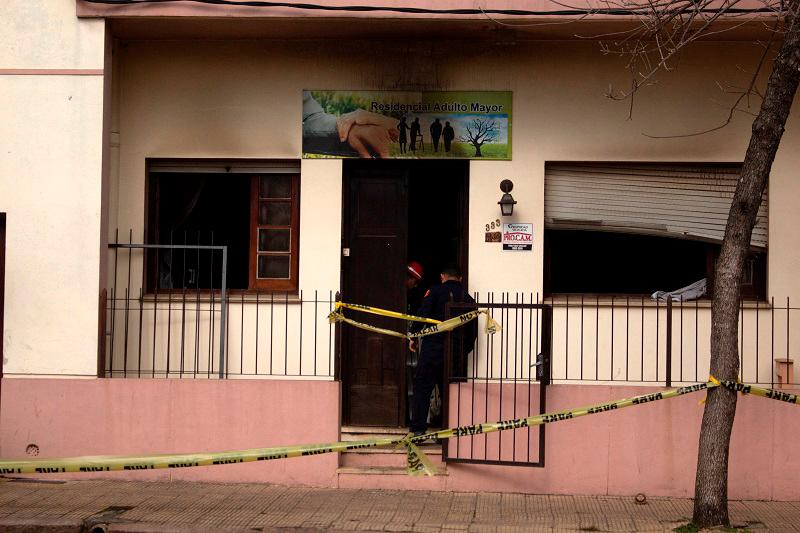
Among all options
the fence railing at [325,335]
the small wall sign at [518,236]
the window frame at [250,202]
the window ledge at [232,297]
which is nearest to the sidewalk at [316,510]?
the fence railing at [325,335]

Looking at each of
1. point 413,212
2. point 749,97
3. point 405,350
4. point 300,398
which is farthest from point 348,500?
point 749,97

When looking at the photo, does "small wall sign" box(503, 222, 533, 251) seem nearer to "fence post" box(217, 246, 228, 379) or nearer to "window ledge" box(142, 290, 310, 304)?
"window ledge" box(142, 290, 310, 304)

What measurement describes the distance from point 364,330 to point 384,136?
2.01m

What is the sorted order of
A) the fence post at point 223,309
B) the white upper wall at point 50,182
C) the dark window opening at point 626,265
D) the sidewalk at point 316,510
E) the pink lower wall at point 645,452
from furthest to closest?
the dark window opening at point 626,265, the fence post at point 223,309, the white upper wall at point 50,182, the pink lower wall at point 645,452, the sidewalk at point 316,510

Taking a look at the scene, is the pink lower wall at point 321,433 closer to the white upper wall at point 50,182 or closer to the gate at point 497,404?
the gate at point 497,404

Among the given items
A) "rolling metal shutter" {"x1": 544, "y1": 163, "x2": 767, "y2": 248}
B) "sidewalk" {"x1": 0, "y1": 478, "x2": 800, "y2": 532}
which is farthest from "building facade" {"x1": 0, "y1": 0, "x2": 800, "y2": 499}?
"sidewalk" {"x1": 0, "y1": 478, "x2": 800, "y2": 532}

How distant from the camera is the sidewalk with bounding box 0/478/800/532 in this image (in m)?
7.62

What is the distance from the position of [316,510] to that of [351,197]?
137 inches

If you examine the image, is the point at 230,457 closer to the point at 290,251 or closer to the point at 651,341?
the point at 290,251

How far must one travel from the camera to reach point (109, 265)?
32.8ft

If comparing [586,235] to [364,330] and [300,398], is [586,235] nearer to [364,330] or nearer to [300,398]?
[364,330]

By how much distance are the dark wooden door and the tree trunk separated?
354 centimetres

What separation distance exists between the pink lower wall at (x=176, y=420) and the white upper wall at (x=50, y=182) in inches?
11.1

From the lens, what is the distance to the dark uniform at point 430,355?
9.27 metres
